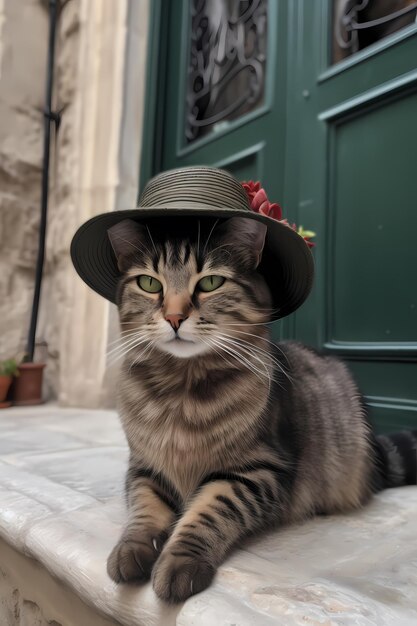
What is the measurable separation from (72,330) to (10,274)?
1.94ft

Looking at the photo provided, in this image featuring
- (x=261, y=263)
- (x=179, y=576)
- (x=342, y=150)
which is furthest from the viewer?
(x=342, y=150)

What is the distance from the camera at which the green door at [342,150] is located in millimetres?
1540

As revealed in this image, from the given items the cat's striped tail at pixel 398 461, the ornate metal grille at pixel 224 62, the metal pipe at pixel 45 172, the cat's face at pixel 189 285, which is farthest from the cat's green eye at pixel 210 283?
the metal pipe at pixel 45 172

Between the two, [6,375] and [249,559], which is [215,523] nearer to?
[249,559]

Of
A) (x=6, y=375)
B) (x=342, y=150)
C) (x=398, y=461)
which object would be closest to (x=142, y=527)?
(x=398, y=461)

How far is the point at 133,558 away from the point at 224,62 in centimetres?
219

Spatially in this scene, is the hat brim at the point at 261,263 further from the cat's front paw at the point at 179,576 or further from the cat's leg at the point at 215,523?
the cat's front paw at the point at 179,576

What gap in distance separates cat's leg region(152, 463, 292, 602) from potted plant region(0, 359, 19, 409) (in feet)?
6.29

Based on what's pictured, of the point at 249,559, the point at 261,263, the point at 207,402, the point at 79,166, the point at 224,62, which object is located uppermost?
the point at 224,62

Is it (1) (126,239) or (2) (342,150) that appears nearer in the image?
(1) (126,239)

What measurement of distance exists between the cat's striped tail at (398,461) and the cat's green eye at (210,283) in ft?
2.12

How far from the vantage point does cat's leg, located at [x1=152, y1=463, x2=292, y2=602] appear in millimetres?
653

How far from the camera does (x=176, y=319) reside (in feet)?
2.70

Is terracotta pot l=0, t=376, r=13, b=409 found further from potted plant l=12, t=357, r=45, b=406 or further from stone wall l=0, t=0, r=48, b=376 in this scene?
stone wall l=0, t=0, r=48, b=376
